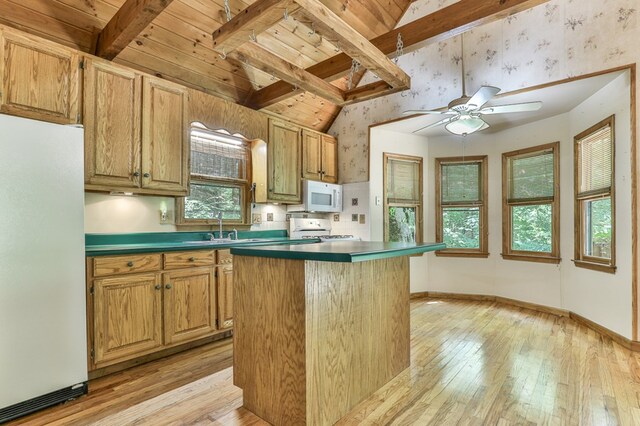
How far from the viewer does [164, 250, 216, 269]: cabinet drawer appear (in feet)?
8.89

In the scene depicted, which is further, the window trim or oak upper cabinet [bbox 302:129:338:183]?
the window trim

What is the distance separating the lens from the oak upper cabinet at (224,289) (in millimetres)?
3053

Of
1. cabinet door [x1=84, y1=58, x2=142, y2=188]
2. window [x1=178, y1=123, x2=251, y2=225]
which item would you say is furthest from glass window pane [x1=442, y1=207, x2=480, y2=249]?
cabinet door [x1=84, y1=58, x2=142, y2=188]

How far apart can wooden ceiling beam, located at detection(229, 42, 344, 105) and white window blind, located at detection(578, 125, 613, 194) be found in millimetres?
2759

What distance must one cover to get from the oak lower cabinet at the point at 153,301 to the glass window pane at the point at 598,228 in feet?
12.4

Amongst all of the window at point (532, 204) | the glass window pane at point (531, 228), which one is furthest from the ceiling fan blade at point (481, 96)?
the glass window pane at point (531, 228)

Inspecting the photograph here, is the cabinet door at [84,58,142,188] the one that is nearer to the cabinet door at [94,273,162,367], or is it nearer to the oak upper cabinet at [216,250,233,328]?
the cabinet door at [94,273,162,367]

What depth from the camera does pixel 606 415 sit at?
1.89 meters

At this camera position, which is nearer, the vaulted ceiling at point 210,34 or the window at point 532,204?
the vaulted ceiling at point 210,34

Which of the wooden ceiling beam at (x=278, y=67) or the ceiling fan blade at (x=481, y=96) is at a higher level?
the wooden ceiling beam at (x=278, y=67)

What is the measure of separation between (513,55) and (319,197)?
105 inches

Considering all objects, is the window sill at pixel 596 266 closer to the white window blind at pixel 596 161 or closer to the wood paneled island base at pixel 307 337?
the white window blind at pixel 596 161

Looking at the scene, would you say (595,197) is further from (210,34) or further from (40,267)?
(40,267)

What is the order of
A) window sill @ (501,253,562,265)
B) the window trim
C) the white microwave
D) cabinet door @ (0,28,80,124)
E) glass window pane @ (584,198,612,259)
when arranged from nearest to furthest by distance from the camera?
cabinet door @ (0,28,80,124), glass window pane @ (584,198,612,259), window sill @ (501,253,562,265), the white microwave, the window trim
